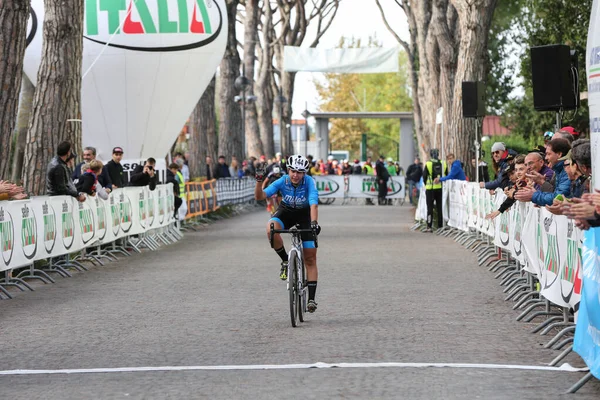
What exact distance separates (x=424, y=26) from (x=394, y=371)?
34.3 meters

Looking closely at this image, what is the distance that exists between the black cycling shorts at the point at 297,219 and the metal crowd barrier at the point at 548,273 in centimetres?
223

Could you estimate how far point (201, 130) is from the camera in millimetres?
41656

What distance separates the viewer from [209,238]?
2784cm

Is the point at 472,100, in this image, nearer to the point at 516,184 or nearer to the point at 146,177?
the point at 146,177

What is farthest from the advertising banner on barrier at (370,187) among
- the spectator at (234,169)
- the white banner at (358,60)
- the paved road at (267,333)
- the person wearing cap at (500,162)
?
the person wearing cap at (500,162)

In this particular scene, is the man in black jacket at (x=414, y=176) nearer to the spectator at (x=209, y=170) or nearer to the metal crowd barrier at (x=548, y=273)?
the spectator at (x=209, y=170)

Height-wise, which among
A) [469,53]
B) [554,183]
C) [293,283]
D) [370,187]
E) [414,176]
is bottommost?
[370,187]

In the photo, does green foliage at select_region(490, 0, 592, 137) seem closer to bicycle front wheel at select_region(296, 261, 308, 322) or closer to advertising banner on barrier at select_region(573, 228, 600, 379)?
bicycle front wheel at select_region(296, 261, 308, 322)

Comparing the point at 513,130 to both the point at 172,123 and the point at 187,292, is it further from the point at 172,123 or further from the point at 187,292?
the point at 187,292

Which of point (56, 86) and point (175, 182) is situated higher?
point (56, 86)

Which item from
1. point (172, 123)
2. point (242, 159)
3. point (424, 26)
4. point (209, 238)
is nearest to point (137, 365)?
point (209, 238)

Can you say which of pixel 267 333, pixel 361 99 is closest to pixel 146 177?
pixel 267 333

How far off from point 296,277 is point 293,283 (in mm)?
210

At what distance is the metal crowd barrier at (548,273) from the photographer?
8875mm
